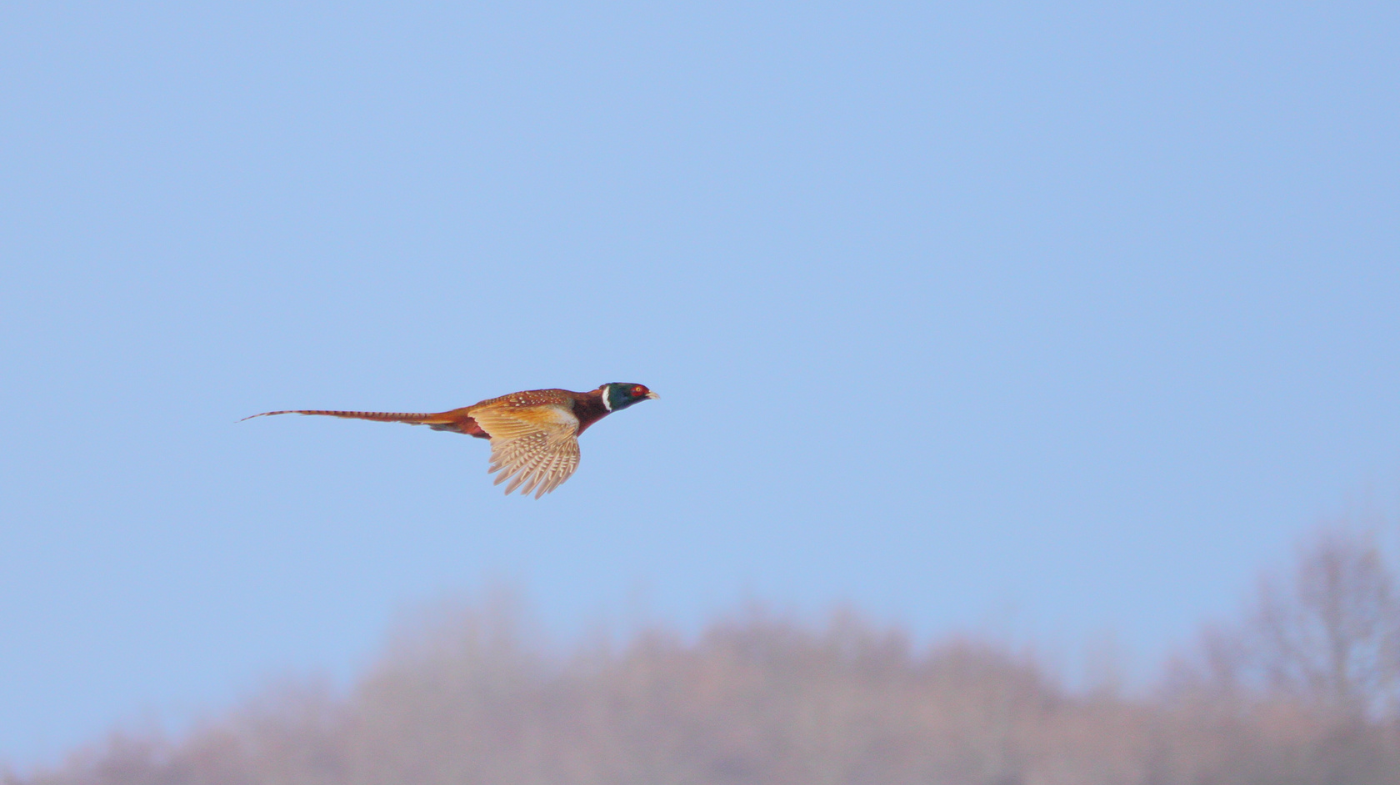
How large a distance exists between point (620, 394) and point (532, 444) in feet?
6.26

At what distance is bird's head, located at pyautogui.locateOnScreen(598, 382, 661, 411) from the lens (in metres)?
19.0

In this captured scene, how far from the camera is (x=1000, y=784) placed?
140ft

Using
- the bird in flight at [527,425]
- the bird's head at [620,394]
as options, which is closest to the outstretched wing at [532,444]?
the bird in flight at [527,425]

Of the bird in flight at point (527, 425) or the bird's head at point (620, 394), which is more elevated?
the bird's head at point (620, 394)

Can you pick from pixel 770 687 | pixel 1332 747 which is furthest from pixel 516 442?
pixel 770 687

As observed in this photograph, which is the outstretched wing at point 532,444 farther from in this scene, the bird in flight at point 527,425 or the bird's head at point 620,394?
the bird's head at point 620,394

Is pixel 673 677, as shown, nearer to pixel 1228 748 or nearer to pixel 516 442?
pixel 1228 748

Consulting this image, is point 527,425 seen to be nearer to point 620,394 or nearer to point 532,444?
point 532,444

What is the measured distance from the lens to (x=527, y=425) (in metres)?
A: 17.8

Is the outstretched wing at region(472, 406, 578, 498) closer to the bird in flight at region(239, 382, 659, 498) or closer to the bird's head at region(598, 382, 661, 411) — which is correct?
the bird in flight at region(239, 382, 659, 498)

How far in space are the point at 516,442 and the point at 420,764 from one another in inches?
1365

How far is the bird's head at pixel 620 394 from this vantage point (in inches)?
750

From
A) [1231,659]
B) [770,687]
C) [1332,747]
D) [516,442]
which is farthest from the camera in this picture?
[770,687]

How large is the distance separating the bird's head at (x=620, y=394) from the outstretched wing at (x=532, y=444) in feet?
3.22
